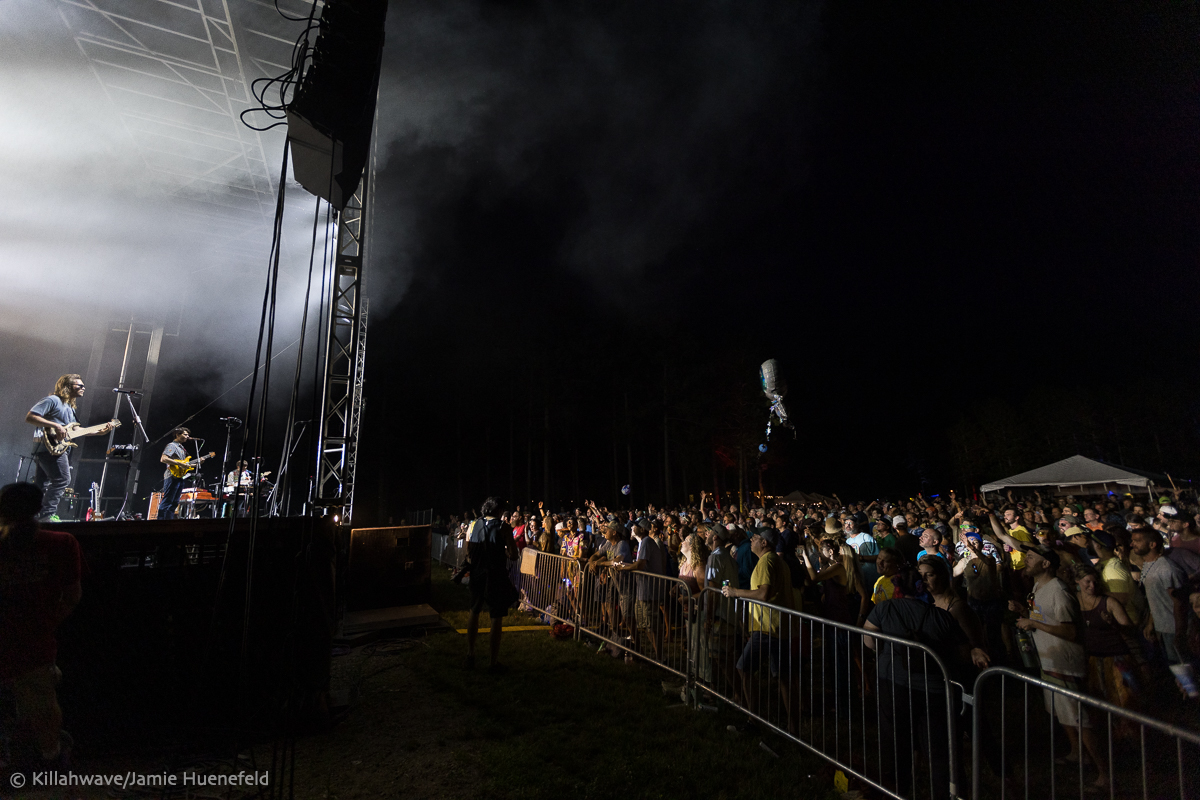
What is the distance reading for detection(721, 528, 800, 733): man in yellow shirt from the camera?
471cm

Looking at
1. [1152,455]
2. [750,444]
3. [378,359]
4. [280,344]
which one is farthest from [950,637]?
[1152,455]

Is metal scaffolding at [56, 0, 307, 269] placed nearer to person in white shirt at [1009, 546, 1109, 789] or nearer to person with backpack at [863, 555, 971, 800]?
person with backpack at [863, 555, 971, 800]

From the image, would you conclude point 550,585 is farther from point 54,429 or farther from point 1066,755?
point 54,429

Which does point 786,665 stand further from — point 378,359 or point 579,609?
point 378,359

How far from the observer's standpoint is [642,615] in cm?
686

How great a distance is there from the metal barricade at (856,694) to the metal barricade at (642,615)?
36cm

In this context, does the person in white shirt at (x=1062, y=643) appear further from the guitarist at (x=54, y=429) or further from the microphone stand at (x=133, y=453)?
the microphone stand at (x=133, y=453)

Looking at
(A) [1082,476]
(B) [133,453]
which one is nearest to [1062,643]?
(B) [133,453]

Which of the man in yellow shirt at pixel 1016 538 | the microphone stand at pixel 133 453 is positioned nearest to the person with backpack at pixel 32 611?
the man in yellow shirt at pixel 1016 538

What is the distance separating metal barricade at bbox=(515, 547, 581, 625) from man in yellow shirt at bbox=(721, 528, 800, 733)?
12.4ft

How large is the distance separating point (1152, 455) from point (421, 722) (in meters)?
64.0

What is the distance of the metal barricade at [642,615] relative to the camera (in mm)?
5941

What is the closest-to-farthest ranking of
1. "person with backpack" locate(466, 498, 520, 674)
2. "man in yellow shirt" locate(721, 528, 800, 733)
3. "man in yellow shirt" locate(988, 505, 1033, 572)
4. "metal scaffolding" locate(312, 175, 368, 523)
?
"man in yellow shirt" locate(721, 528, 800, 733) < "person with backpack" locate(466, 498, 520, 674) < "man in yellow shirt" locate(988, 505, 1033, 572) < "metal scaffolding" locate(312, 175, 368, 523)

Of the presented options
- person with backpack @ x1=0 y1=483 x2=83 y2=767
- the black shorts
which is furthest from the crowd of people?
person with backpack @ x1=0 y1=483 x2=83 y2=767
